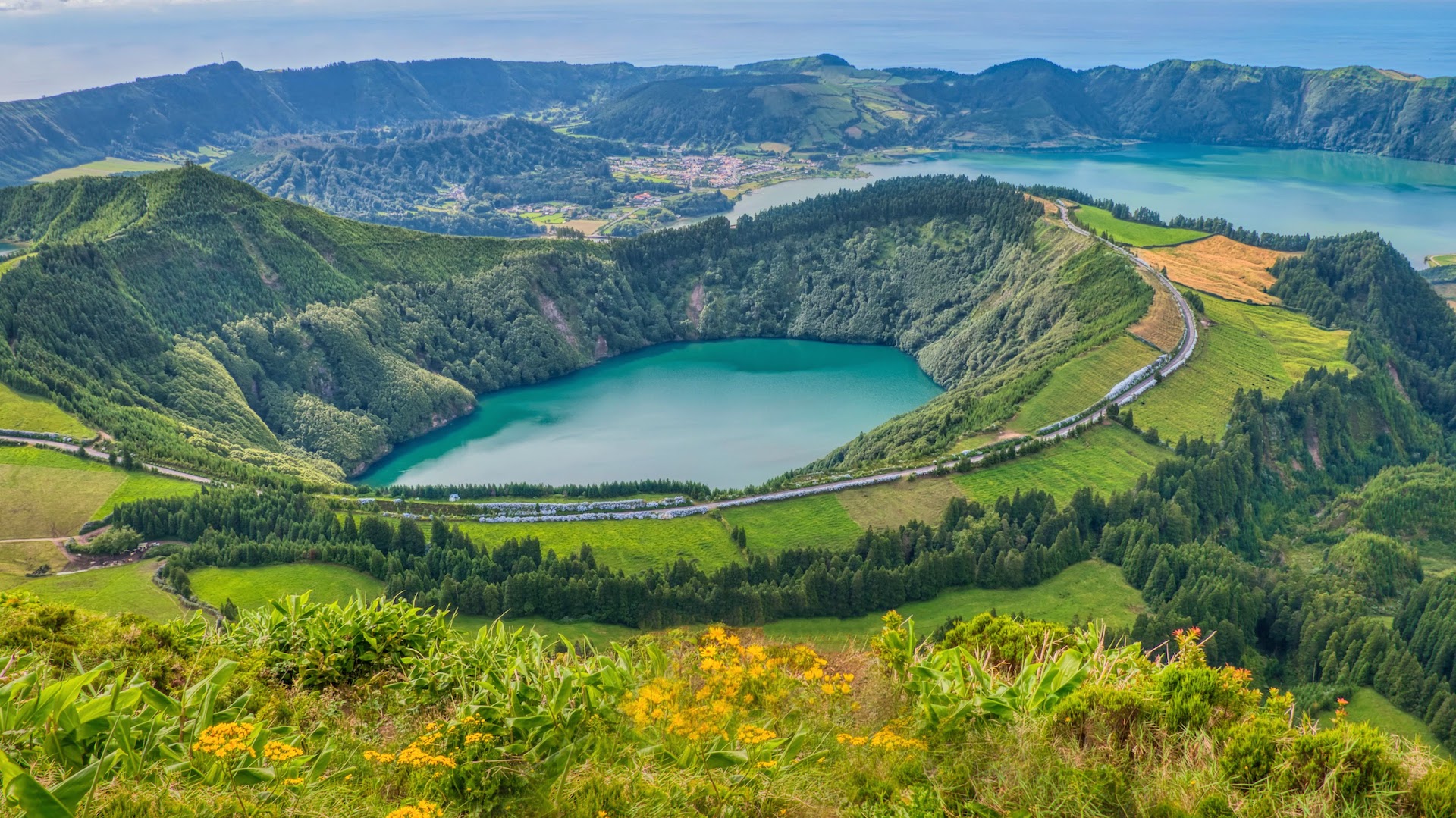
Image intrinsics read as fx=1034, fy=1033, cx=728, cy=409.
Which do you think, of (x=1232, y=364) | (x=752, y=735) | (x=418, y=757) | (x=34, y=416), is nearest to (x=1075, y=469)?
(x=1232, y=364)

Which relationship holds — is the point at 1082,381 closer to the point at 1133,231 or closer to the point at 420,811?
the point at 1133,231

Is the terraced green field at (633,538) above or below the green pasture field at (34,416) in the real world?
below

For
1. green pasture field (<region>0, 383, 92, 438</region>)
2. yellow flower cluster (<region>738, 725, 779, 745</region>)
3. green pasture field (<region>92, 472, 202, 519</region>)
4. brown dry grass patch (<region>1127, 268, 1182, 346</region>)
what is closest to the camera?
yellow flower cluster (<region>738, 725, 779, 745</region>)

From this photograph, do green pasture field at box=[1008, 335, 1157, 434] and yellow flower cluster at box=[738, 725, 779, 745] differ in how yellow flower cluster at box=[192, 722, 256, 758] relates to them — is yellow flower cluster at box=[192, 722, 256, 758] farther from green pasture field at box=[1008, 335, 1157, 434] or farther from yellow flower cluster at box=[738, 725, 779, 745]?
green pasture field at box=[1008, 335, 1157, 434]

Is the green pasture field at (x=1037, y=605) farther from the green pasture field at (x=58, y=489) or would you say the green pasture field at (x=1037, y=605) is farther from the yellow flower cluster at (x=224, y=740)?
the yellow flower cluster at (x=224, y=740)

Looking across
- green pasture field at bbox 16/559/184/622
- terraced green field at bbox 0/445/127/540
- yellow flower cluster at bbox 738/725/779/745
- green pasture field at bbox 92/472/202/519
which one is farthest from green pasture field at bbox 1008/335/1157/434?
yellow flower cluster at bbox 738/725/779/745

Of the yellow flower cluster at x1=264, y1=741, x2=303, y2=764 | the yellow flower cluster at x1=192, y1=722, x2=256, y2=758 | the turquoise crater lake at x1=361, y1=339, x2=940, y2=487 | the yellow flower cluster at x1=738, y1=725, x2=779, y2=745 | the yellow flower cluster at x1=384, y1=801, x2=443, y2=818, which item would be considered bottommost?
the turquoise crater lake at x1=361, y1=339, x2=940, y2=487

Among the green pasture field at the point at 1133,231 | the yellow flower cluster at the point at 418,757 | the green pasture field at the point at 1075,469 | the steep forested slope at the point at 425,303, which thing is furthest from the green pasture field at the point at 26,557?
the green pasture field at the point at 1133,231
